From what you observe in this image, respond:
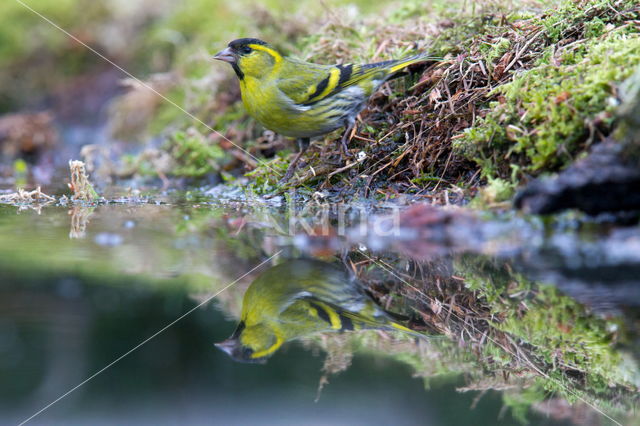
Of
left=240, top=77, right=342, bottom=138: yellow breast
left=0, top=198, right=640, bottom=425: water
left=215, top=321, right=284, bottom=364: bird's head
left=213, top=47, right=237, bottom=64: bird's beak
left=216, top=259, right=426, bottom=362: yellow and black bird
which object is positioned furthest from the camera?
left=213, top=47, right=237, bottom=64: bird's beak

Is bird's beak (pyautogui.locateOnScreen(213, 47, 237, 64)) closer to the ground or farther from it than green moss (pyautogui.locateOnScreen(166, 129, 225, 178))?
farther from it

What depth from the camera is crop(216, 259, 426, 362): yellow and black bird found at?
2109mm

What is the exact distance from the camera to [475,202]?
3.51 m

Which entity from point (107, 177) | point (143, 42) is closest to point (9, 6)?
point (143, 42)

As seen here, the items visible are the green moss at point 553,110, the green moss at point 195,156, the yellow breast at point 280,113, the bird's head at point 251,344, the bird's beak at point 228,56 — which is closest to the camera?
the bird's head at point 251,344

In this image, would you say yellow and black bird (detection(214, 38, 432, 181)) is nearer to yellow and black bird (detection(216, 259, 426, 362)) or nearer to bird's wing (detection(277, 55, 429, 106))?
bird's wing (detection(277, 55, 429, 106))

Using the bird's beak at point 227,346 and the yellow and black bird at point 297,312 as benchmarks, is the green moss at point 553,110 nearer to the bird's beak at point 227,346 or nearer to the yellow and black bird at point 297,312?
the yellow and black bird at point 297,312

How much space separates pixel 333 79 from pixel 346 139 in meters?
0.49

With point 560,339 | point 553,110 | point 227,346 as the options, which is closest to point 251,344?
point 227,346

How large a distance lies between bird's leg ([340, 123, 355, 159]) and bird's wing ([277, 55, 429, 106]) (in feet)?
0.99

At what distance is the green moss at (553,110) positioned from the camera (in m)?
3.43

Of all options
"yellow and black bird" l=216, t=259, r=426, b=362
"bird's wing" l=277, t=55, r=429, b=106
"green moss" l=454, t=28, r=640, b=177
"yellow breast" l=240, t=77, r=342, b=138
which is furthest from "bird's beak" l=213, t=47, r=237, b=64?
"yellow and black bird" l=216, t=259, r=426, b=362

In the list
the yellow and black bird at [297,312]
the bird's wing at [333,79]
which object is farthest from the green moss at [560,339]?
the bird's wing at [333,79]

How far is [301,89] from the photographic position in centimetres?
490
